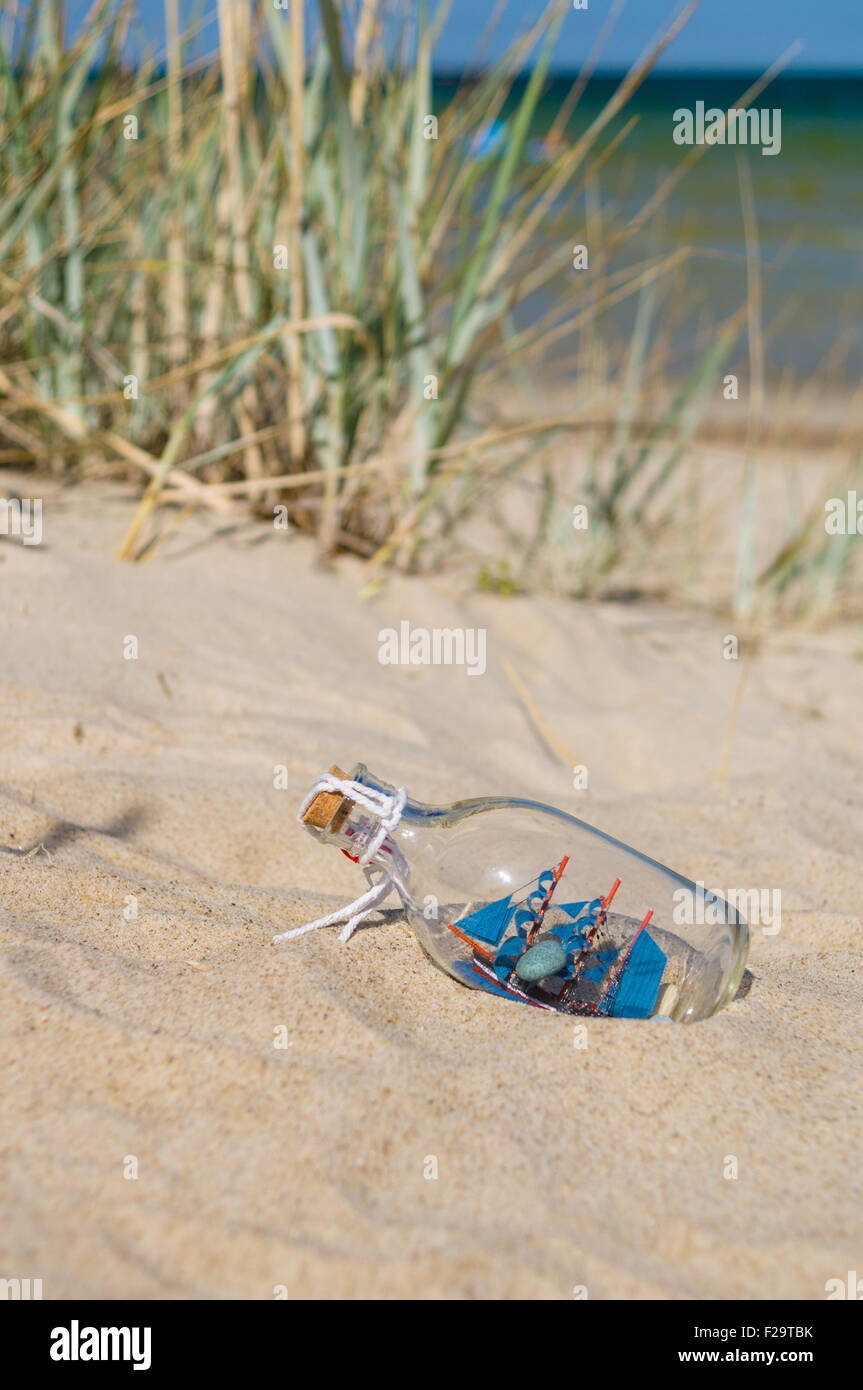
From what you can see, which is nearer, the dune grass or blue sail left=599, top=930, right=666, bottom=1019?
blue sail left=599, top=930, right=666, bottom=1019

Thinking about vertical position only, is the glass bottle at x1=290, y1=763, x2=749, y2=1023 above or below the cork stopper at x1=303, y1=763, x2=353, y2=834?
below

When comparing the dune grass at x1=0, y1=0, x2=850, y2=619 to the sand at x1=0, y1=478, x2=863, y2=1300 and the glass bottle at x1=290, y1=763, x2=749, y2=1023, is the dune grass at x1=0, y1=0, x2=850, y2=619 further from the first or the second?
the glass bottle at x1=290, y1=763, x2=749, y2=1023

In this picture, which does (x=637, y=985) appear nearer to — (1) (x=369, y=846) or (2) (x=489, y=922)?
(2) (x=489, y=922)

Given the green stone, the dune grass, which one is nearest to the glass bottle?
the green stone

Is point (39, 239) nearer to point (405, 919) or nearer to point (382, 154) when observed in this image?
point (382, 154)

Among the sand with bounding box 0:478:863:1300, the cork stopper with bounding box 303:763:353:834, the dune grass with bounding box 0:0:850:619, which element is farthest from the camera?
the dune grass with bounding box 0:0:850:619

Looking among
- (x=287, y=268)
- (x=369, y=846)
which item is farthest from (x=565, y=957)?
(x=287, y=268)

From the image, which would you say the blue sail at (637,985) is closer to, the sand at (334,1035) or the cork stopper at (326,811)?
the sand at (334,1035)
